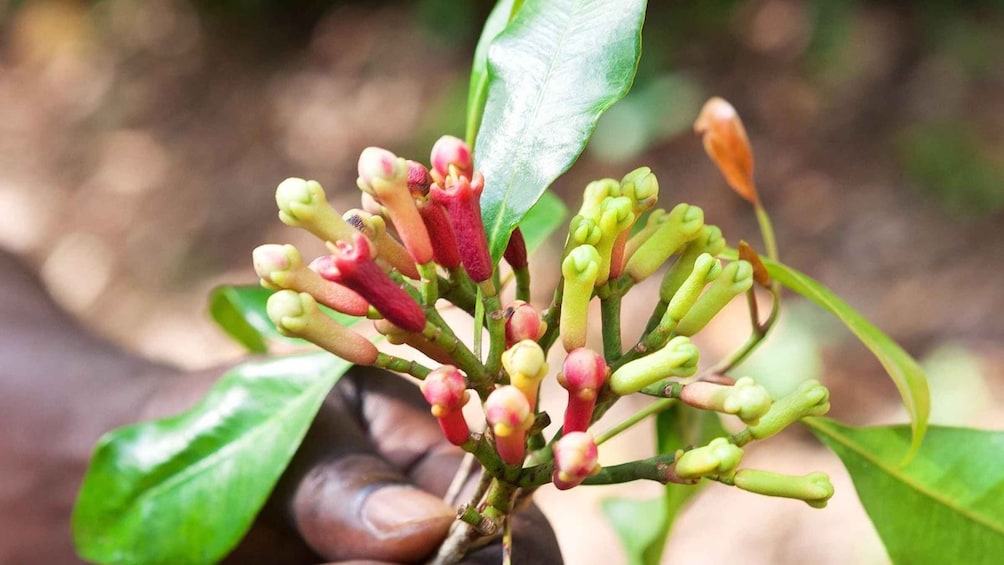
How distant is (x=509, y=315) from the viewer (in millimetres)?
752

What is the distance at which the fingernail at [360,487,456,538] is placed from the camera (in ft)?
3.43

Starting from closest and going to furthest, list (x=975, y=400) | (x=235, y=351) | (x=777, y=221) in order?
(x=975, y=400), (x=777, y=221), (x=235, y=351)

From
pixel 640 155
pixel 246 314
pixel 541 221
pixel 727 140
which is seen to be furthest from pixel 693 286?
pixel 640 155

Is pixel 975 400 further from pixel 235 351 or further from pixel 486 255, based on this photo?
pixel 235 351

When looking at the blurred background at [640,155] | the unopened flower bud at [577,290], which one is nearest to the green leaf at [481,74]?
the unopened flower bud at [577,290]

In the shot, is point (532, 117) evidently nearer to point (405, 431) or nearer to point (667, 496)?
point (667, 496)

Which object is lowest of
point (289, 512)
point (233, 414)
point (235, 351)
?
point (235, 351)

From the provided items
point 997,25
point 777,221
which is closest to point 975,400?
point 777,221

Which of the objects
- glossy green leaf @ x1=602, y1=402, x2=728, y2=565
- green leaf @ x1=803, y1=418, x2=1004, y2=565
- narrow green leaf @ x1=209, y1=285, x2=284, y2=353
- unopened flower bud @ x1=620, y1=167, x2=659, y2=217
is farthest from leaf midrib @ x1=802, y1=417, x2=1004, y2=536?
narrow green leaf @ x1=209, y1=285, x2=284, y2=353

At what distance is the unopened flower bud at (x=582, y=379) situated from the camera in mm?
683

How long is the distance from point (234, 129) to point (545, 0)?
3.80m

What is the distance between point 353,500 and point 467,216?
21.9 inches

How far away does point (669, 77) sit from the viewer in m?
3.57

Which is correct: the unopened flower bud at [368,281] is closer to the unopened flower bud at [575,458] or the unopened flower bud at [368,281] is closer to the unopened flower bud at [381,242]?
the unopened flower bud at [381,242]
